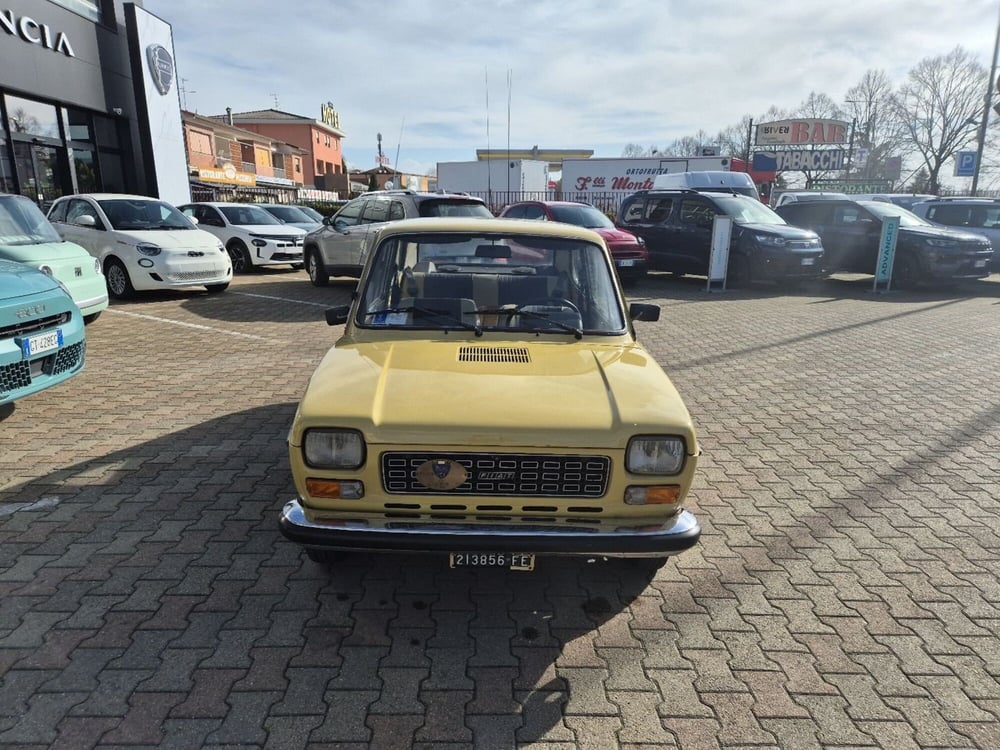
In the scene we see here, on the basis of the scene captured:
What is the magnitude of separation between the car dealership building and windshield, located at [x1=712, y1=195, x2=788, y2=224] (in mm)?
15458

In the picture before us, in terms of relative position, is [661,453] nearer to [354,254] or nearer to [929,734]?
[929,734]

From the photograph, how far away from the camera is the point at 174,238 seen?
1123cm

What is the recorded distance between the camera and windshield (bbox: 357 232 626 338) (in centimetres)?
367

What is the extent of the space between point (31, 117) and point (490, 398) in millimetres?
17149

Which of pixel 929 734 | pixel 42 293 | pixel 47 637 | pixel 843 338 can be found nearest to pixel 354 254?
pixel 42 293

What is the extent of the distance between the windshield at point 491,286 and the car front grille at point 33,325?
2921 mm

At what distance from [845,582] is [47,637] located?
3826mm

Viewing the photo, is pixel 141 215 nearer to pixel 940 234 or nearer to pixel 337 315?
pixel 337 315

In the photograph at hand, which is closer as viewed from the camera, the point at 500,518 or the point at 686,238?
the point at 500,518

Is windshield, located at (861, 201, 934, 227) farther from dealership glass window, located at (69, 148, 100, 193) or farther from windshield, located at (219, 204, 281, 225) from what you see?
dealership glass window, located at (69, 148, 100, 193)

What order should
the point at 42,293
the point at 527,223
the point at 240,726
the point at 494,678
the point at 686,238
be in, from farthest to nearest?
the point at 686,238, the point at 42,293, the point at 527,223, the point at 494,678, the point at 240,726

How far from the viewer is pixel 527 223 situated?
166 inches

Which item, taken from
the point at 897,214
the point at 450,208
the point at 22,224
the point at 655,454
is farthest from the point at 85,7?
the point at 897,214

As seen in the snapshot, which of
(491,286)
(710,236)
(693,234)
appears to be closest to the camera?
(491,286)
